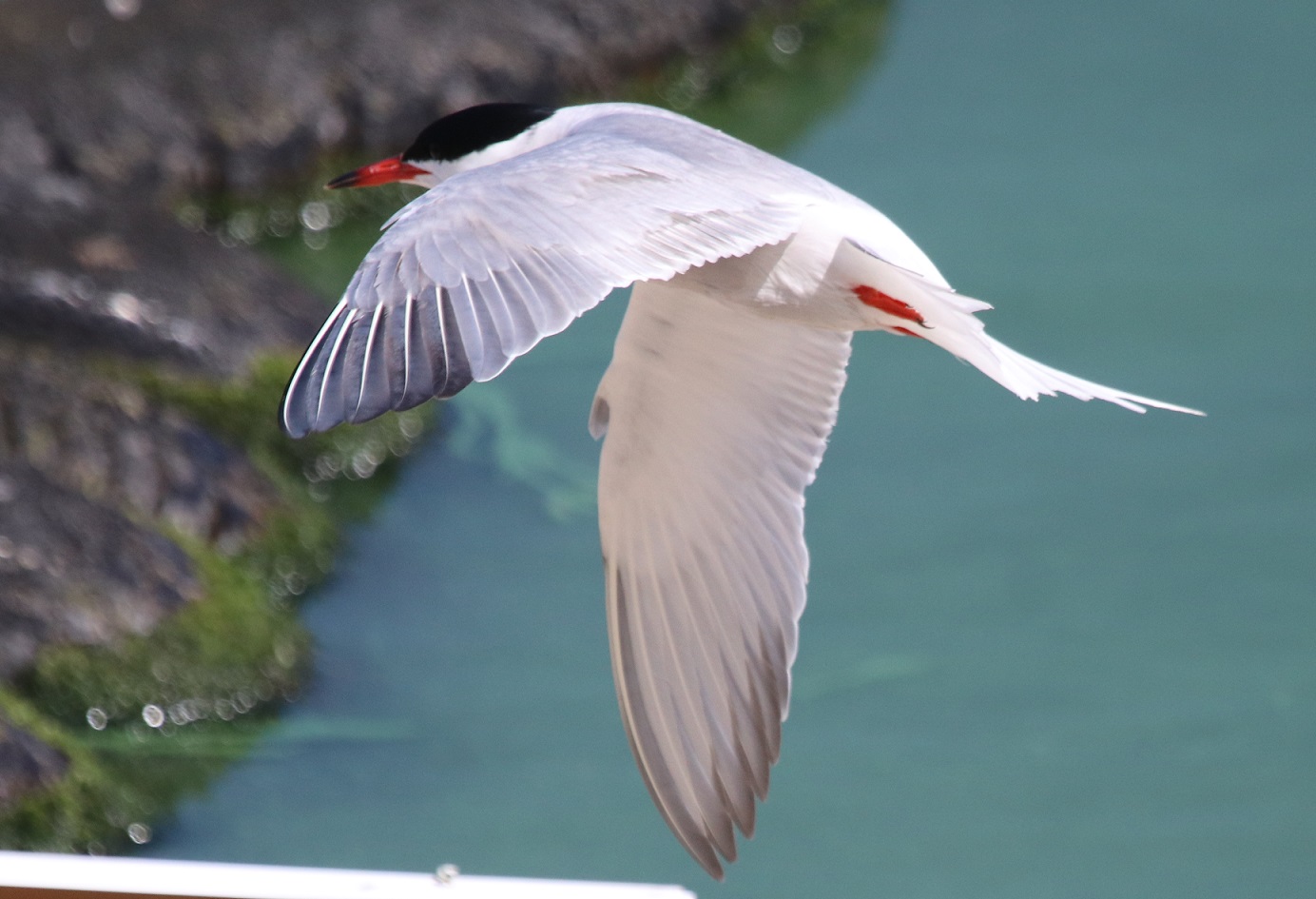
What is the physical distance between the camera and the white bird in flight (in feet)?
5.13

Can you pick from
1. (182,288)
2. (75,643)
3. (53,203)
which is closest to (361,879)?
(75,643)

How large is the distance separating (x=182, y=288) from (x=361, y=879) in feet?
9.26

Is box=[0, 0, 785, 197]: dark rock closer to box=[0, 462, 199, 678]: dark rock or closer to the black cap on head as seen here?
box=[0, 462, 199, 678]: dark rock

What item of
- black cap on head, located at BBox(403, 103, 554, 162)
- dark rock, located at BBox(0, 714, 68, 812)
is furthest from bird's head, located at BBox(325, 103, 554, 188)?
dark rock, located at BBox(0, 714, 68, 812)

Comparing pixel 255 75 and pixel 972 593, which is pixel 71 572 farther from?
pixel 972 593

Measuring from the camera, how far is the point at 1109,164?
5.28 meters

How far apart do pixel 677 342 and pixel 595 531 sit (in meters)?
1.85

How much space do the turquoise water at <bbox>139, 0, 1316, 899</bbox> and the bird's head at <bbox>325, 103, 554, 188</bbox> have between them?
1.49m

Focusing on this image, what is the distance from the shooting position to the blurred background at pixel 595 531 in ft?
11.7

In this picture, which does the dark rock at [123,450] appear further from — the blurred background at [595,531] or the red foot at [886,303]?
the red foot at [886,303]

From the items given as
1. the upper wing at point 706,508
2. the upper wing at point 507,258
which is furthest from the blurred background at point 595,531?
the upper wing at point 507,258

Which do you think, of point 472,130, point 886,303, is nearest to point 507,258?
point 886,303

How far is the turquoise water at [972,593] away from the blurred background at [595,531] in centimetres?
1

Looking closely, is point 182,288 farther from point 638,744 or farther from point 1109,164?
point 1109,164
